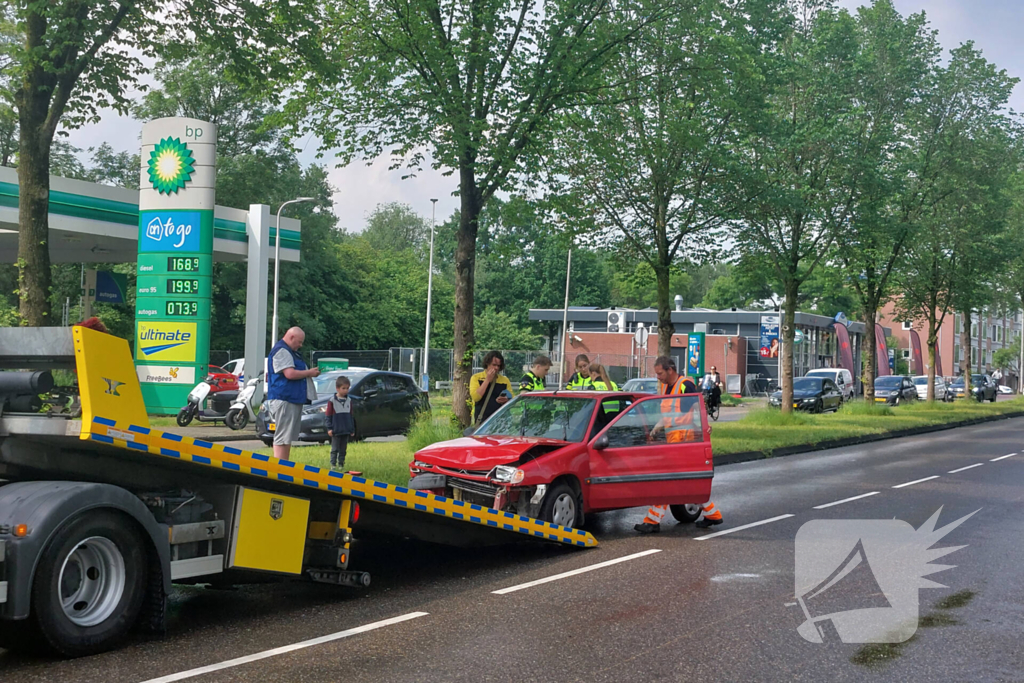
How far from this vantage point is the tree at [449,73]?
1511cm

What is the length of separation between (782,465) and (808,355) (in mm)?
55264

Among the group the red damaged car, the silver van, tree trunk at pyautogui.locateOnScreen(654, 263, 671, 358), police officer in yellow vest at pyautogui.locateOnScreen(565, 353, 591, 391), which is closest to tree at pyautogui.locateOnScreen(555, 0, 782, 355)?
tree trunk at pyautogui.locateOnScreen(654, 263, 671, 358)

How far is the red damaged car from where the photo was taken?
30.8 ft

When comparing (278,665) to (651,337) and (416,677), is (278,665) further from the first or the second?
(651,337)

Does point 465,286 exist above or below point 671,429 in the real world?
above

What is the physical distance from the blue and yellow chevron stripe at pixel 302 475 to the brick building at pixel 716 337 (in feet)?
169

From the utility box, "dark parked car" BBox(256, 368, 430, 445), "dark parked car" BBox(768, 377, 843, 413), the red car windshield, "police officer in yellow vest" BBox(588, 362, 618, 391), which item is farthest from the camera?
"dark parked car" BBox(768, 377, 843, 413)

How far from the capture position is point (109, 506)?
557 cm

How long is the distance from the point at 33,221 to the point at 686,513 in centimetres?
933

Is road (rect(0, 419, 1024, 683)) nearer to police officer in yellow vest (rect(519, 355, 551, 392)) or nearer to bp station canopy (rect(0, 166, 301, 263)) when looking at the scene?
police officer in yellow vest (rect(519, 355, 551, 392))

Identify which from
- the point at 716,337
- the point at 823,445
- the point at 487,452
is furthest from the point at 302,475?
the point at 716,337

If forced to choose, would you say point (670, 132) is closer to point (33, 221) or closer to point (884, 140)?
point (33, 221)

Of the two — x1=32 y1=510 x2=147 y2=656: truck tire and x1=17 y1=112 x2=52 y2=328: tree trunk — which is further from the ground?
x1=17 y1=112 x2=52 y2=328: tree trunk

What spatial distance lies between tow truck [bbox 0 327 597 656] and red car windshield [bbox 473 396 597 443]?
12.3 ft
